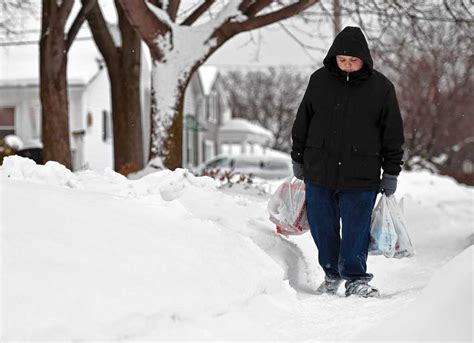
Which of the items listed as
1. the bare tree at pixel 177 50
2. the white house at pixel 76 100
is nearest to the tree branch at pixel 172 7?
the bare tree at pixel 177 50

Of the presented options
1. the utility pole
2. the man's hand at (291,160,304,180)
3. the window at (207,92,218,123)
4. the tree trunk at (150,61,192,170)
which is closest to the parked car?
the utility pole

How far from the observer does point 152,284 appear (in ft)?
13.4

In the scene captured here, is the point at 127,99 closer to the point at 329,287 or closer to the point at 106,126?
the point at 329,287

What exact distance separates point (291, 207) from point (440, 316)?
2.83m

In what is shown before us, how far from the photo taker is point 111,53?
50.3 feet

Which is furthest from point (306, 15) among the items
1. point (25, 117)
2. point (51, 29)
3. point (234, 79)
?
point (234, 79)

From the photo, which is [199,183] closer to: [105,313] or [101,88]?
[105,313]

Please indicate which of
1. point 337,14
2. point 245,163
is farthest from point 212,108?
point 337,14

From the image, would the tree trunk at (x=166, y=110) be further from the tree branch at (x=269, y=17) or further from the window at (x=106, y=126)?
the window at (x=106, y=126)

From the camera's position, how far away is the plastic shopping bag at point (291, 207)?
21.4 feet

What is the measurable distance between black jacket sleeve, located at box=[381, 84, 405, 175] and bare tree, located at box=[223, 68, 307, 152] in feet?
235

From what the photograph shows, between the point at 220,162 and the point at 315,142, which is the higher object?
the point at 315,142

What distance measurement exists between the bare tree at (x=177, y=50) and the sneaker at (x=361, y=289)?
20.5 feet

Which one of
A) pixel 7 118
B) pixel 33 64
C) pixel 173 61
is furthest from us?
pixel 33 64
